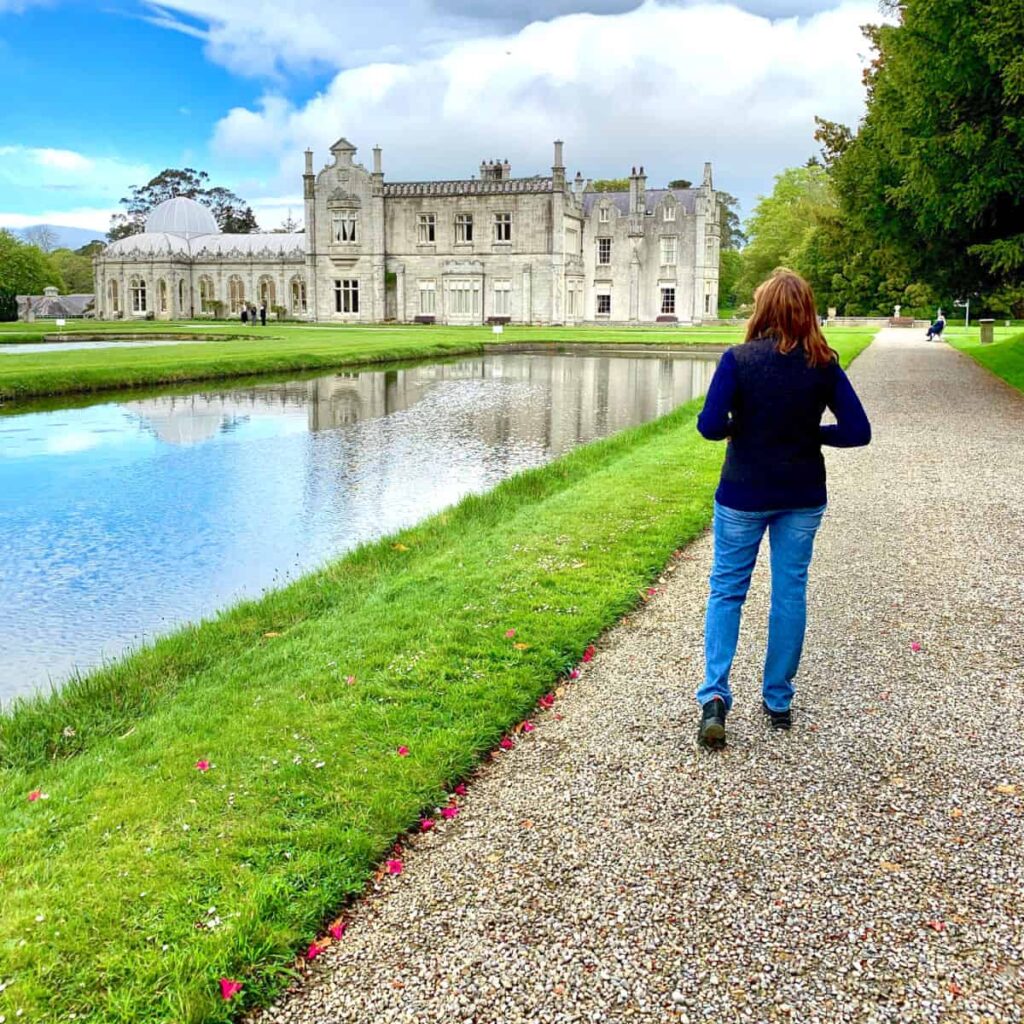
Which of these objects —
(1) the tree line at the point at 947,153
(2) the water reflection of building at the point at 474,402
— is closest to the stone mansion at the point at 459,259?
(2) the water reflection of building at the point at 474,402

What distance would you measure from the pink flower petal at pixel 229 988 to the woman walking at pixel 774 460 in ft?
7.69

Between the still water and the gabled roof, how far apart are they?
4338 cm

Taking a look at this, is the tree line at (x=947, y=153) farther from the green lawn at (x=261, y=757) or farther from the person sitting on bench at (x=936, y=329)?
the person sitting on bench at (x=936, y=329)

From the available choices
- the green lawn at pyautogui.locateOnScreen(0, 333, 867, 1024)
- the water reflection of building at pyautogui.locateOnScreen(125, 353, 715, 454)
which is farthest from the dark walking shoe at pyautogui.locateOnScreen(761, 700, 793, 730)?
the water reflection of building at pyautogui.locateOnScreen(125, 353, 715, 454)

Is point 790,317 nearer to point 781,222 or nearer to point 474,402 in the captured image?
point 474,402

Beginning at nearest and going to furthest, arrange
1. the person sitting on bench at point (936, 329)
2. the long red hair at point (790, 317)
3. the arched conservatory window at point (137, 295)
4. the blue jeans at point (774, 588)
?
the long red hair at point (790, 317) → the blue jeans at point (774, 588) → the person sitting on bench at point (936, 329) → the arched conservatory window at point (137, 295)

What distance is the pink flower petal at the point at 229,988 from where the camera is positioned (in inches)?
115

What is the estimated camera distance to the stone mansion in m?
65.9

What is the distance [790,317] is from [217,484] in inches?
371

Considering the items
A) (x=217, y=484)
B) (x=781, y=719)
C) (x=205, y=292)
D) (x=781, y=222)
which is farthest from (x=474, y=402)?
(x=781, y=222)

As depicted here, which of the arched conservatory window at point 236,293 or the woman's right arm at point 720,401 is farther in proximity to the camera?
the arched conservatory window at point 236,293

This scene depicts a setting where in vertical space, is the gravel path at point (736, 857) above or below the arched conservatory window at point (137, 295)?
below

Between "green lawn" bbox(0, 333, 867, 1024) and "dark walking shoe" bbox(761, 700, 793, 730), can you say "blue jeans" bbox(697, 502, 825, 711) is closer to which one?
"dark walking shoe" bbox(761, 700, 793, 730)

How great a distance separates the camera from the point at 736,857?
364cm
